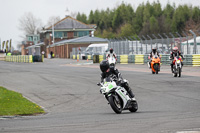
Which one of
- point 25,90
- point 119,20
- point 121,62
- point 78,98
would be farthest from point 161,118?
point 119,20

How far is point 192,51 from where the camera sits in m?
34.9

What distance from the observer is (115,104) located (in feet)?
34.6

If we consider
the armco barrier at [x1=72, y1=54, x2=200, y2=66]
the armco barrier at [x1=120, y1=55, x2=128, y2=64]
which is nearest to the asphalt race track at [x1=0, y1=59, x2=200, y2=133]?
A: the armco barrier at [x1=72, y1=54, x2=200, y2=66]

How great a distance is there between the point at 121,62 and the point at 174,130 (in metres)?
39.8

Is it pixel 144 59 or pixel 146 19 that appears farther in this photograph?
pixel 146 19

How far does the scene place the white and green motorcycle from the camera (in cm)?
1042

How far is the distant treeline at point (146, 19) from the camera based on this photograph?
332ft

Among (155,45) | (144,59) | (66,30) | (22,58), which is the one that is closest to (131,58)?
(144,59)

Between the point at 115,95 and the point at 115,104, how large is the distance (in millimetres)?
213

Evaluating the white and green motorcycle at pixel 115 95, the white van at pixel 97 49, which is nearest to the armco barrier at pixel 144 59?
the white van at pixel 97 49

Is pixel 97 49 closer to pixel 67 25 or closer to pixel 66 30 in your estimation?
pixel 66 30

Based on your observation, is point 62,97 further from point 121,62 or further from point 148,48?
point 121,62

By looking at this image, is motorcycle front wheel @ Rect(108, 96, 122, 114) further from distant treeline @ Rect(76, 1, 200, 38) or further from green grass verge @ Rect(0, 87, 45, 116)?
distant treeline @ Rect(76, 1, 200, 38)

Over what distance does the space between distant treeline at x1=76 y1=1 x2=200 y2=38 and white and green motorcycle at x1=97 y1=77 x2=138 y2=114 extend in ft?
280
